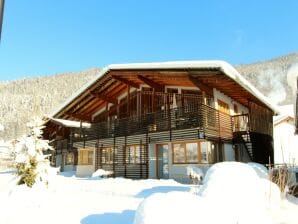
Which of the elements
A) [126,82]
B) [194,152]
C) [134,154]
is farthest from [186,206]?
[126,82]

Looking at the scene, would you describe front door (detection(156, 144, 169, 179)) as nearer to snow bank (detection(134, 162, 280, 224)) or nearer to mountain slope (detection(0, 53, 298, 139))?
snow bank (detection(134, 162, 280, 224))

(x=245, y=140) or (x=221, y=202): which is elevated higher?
(x=245, y=140)

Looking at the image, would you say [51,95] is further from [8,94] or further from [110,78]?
[110,78]

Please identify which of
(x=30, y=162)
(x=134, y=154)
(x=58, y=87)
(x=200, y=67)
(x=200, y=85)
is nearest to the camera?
(x=30, y=162)

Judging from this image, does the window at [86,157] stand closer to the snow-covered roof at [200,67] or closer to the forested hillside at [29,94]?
the snow-covered roof at [200,67]

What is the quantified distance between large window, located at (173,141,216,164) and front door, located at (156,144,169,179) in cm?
97

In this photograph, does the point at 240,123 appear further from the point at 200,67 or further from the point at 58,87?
the point at 58,87

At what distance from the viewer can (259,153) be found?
1830 cm

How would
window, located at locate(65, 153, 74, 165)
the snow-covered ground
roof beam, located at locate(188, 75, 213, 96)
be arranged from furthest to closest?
1. window, located at locate(65, 153, 74, 165)
2. roof beam, located at locate(188, 75, 213, 96)
3. the snow-covered ground

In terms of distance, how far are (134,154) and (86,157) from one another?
21.2 feet

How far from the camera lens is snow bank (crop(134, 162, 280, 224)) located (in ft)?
14.2

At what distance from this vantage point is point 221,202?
5.39m

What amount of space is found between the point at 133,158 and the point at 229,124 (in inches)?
253

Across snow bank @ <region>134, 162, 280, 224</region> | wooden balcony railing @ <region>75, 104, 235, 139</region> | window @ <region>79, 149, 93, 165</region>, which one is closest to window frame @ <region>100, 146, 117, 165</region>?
wooden balcony railing @ <region>75, 104, 235, 139</region>
